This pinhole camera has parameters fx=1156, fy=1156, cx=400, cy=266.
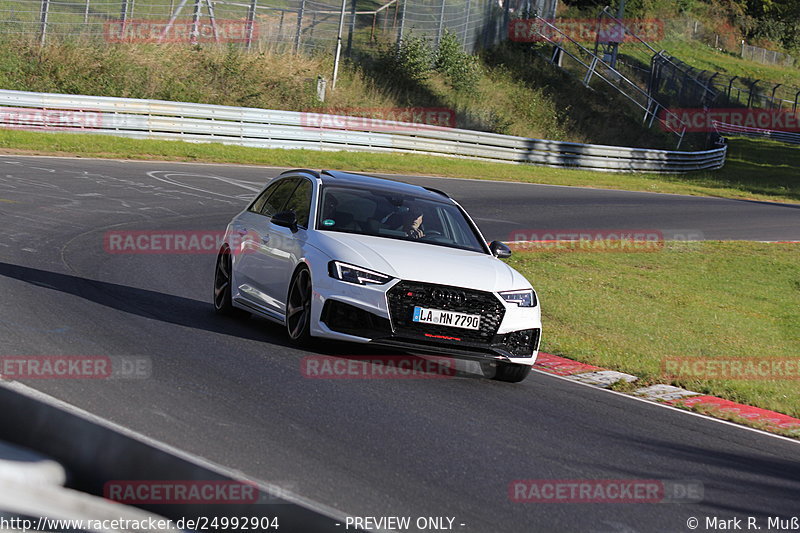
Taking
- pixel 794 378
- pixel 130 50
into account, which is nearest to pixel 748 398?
pixel 794 378

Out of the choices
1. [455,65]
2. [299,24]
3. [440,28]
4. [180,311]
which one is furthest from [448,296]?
[440,28]

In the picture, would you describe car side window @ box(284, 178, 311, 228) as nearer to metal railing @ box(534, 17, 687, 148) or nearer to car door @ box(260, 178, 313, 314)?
car door @ box(260, 178, 313, 314)

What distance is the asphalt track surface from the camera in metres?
6.11

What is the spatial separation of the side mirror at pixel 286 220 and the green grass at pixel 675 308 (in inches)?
132

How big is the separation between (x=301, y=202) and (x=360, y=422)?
3741 mm

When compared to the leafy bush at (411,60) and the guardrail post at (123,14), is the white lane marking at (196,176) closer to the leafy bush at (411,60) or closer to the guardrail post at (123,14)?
the guardrail post at (123,14)

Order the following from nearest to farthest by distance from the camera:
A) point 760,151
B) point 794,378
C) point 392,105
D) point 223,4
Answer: point 794,378
point 223,4
point 392,105
point 760,151

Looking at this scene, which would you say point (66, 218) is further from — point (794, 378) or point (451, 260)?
point (794, 378)

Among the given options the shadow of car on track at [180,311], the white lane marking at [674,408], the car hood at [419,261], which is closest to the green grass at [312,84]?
the shadow of car on track at [180,311]

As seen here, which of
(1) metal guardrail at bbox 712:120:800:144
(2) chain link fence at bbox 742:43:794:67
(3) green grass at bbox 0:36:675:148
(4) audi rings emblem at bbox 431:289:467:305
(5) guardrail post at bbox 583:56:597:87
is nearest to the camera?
(4) audi rings emblem at bbox 431:289:467:305

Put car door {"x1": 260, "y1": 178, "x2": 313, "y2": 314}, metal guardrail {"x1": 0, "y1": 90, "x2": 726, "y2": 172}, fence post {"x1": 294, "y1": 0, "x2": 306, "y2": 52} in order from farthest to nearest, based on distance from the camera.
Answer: fence post {"x1": 294, "y1": 0, "x2": 306, "y2": 52}
metal guardrail {"x1": 0, "y1": 90, "x2": 726, "y2": 172}
car door {"x1": 260, "y1": 178, "x2": 313, "y2": 314}

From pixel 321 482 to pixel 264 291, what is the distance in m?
4.82

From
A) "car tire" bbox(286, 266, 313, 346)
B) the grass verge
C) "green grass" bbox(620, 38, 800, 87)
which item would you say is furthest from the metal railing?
"car tire" bbox(286, 266, 313, 346)

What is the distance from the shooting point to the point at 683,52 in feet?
325
